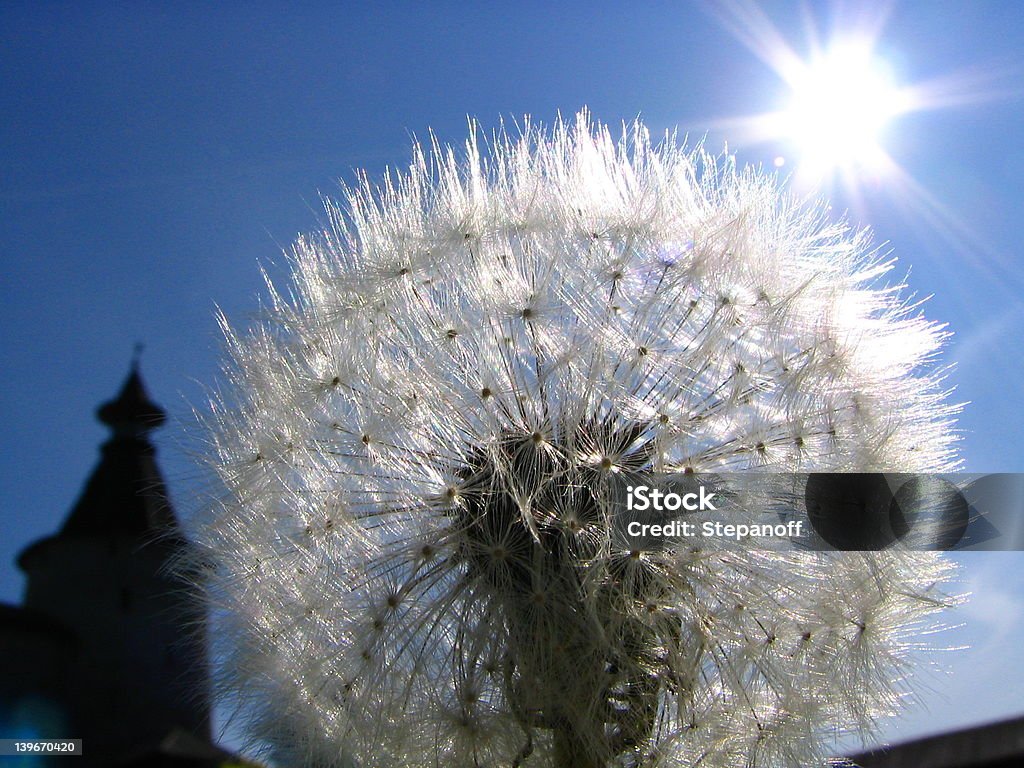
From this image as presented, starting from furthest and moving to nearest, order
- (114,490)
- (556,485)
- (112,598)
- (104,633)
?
(114,490) → (112,598) → (104,633) → (556,485)

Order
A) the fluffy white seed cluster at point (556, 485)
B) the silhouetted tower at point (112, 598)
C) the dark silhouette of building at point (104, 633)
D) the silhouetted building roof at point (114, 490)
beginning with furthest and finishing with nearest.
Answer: the silhouetted building roof at point (114, 490) → the silhouetted tower at point (112, 598) → the dark silhouette of building at point (104, 633) → the fluffy white seed cluster at point (556, 485)

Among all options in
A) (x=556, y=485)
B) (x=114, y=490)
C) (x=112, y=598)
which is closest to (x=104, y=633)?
(x=112, y=598)

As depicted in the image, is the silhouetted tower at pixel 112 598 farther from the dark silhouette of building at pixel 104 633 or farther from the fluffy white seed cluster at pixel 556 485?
the fluffy white seed cluster at pixel 556 485

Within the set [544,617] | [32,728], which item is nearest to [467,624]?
[544,617]

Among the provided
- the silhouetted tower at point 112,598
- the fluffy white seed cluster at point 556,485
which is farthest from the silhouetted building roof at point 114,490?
the fluffy white seed cluster at point 556,485

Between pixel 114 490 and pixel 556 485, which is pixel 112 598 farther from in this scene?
pixel 556 485

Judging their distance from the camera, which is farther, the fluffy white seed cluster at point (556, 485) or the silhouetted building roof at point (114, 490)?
the silhouetted building roof at point (114, 490)

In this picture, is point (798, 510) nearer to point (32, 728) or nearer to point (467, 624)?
point (467, 624)

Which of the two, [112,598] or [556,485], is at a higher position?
[112,598]
